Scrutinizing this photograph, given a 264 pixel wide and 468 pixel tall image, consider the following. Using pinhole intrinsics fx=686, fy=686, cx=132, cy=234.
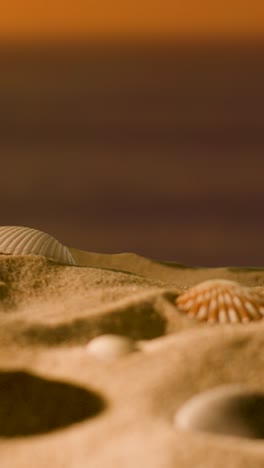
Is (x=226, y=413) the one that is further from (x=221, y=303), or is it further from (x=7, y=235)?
(x=7, y=235)

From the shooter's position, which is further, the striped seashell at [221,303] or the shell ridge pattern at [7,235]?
the shell ridge pattern at [7,235]

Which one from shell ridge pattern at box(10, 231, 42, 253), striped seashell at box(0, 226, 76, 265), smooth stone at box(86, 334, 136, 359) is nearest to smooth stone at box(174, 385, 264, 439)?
smooth stone at box(86, 334, 136, 359)

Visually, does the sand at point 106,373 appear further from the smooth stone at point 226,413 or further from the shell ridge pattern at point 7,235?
the shell ridge pattern at point 7,235

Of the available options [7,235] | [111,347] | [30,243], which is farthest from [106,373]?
[7,235]

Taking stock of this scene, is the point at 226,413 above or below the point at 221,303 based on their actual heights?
below

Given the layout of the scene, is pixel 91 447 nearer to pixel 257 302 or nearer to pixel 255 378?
pixel 255 378

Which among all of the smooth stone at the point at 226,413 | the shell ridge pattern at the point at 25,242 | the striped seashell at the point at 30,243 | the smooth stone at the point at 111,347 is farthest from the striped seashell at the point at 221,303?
the shell ridge pattern at the point at 25,242

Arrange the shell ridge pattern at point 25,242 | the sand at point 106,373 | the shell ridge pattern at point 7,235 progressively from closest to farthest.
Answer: the sand at point 106,373
the shell ridge pattern at point 25,242
the shell ridge pattern at point 7,235

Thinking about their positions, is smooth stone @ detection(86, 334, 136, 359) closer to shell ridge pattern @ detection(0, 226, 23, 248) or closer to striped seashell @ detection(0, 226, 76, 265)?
striped seashell @ detection(0, 226, 76, 265)
